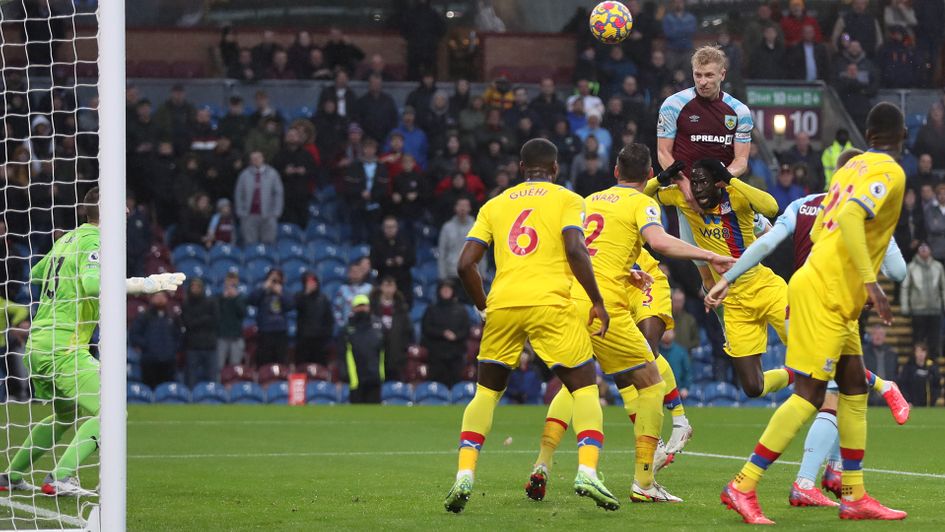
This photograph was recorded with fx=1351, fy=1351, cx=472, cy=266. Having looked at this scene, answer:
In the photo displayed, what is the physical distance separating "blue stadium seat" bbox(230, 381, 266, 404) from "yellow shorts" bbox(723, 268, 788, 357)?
12040 mm

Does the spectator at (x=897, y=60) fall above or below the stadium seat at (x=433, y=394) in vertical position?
above

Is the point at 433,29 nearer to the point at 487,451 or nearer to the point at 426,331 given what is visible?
the point at 426,331

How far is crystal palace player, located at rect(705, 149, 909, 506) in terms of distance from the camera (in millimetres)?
8070

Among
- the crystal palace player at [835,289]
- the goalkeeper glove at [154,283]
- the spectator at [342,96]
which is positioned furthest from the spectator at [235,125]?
the crystal palace player at [835,289]

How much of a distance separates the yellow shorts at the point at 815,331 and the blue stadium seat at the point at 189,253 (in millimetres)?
16865

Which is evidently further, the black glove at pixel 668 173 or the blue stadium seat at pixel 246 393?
the blue stadium seat at pixel 246 393

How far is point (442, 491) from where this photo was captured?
9750mm

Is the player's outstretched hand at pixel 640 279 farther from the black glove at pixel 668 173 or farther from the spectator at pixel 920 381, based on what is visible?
the spectator at pixel 920 381

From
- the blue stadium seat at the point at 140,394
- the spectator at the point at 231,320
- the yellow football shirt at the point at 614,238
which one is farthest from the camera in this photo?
the spectator at the point at 231,320

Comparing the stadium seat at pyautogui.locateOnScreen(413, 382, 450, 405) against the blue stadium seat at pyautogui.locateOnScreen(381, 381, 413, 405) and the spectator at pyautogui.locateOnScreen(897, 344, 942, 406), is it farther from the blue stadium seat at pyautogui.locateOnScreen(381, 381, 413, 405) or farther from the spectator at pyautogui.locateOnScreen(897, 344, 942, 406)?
the spectator at pyautogui.locateOnScreen(897, 344, 942, 406)

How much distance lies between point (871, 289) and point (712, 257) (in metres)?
1.46

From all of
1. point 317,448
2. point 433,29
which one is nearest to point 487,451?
point 317,448

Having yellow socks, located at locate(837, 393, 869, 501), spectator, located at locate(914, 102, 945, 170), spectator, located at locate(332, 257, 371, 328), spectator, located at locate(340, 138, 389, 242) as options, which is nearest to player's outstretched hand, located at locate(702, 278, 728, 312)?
yellow socks, located at locate(837, 393, 869, 501)

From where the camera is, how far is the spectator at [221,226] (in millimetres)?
23234
